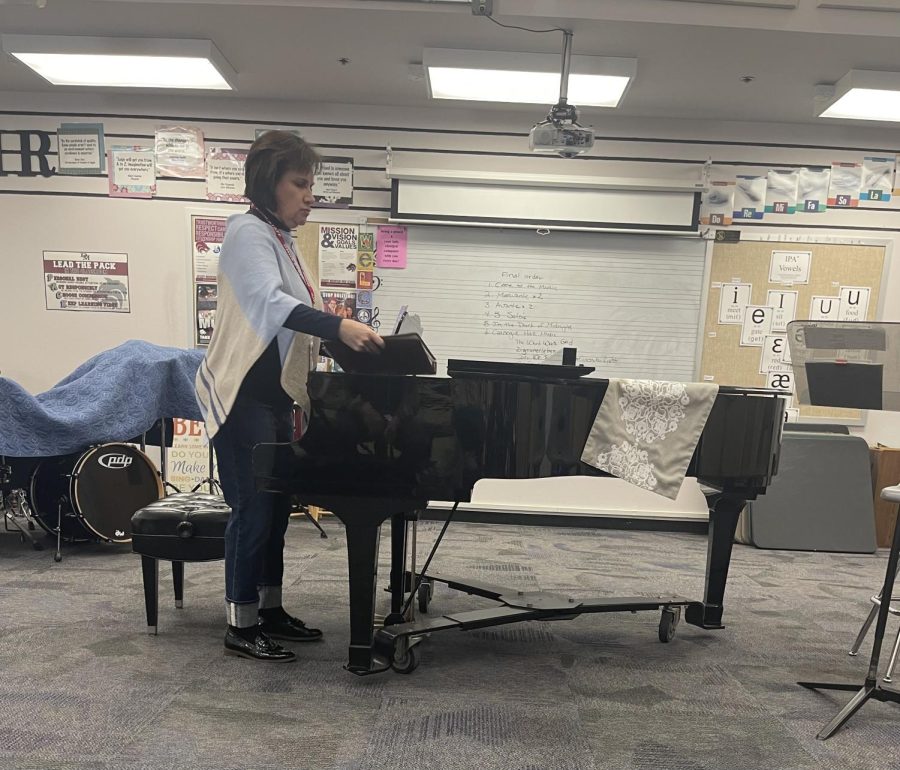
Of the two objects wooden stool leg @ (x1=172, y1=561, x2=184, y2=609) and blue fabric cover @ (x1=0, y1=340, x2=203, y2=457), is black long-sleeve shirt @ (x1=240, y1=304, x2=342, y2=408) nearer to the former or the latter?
wooden stool leg @ (x1=172, y1=561, x2=184, y2=609)

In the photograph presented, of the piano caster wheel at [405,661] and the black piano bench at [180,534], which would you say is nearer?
the piano caster wheel at [405,661]

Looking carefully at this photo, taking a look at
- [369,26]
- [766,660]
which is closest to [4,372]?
[369,26]

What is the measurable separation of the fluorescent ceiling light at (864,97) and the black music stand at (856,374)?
237 cm

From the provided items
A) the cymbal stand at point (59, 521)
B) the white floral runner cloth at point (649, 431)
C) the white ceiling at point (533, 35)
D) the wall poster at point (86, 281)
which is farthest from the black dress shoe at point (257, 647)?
the wall poster at point (86, 281)

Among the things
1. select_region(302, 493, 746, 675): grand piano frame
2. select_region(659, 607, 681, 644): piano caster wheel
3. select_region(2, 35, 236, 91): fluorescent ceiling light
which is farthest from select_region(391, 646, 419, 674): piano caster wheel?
select_region(2, 35, 236, 91): fluorescent ceiling light

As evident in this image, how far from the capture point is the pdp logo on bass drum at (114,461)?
3.39 metres

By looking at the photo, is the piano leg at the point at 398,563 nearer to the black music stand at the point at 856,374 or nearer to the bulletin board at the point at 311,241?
the black music stand at the point at 856,374

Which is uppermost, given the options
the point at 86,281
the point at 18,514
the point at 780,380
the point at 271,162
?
the point at 271,162

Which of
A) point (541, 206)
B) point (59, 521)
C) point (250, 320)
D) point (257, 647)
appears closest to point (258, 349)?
point (250, 320)

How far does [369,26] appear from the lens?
336 centimetres

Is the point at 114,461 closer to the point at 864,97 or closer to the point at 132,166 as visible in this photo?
the point at 132,166

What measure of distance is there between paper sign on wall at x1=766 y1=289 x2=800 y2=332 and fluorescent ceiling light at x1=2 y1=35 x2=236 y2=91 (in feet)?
12.3

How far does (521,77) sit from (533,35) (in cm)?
37

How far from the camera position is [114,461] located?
3412 mm
